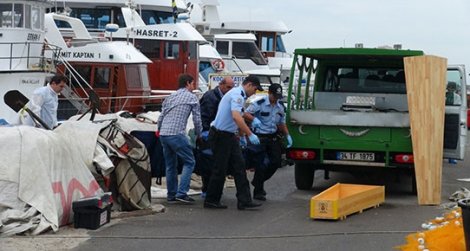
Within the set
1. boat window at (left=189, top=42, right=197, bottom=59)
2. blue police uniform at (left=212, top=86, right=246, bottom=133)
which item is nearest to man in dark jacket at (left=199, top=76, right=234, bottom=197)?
blue police uniform at (left=212, top=86, right=246, bottom=133)

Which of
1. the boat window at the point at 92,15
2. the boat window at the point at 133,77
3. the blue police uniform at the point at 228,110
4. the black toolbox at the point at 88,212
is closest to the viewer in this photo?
the black toolbox at the point at 88,212

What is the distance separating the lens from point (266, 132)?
1270 cm

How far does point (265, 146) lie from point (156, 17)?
18079mm

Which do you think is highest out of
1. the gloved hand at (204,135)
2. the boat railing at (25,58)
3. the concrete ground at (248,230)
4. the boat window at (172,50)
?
the boat window at (172,50)

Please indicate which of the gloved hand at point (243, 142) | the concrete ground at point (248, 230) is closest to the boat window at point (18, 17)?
the concrete ground at point (248, 230)

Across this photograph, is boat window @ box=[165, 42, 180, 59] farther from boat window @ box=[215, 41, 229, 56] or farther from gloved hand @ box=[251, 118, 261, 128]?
gloved hand @ box=[251, 118, 261, 128]

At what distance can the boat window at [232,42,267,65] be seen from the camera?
3688 cm

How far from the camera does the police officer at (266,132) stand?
12648mm

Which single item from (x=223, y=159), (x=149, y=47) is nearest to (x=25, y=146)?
(x=223, y=159)

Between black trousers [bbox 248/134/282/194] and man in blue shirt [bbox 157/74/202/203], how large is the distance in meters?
1.08

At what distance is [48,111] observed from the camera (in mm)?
13242

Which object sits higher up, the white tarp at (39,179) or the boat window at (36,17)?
the boat window at (36,17)

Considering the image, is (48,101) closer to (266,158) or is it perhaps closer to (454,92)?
(266,158)

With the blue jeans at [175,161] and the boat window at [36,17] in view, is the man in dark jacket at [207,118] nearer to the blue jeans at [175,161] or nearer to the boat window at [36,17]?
the blue jeans at [175,161]
